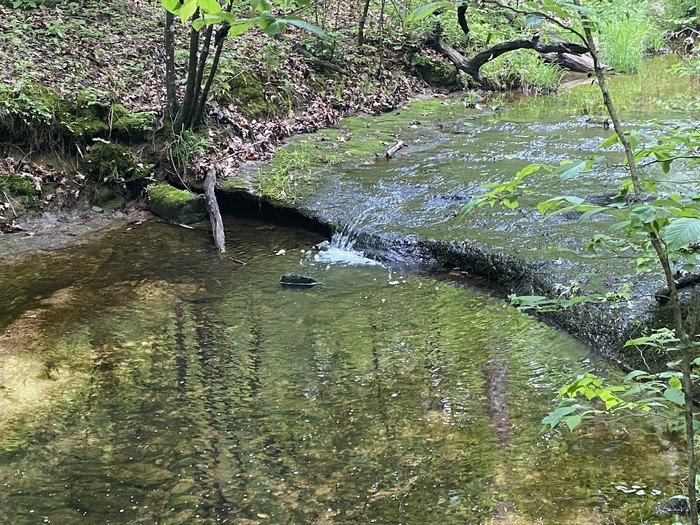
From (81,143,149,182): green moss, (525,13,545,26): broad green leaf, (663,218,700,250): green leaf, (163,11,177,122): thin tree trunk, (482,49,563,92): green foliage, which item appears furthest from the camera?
(482,49,563,92): green foliage

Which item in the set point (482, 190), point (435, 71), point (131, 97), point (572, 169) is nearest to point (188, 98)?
point (131, 97)

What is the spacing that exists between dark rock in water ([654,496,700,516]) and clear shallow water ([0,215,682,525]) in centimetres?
5

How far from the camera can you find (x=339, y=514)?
2.89 metres

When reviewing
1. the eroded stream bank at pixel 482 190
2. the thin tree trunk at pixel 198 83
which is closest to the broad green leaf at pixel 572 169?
the eroded stream bank at pixel 482 190

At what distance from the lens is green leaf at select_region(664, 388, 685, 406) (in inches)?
67.1

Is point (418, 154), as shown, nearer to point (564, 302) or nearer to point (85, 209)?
point (85, 209)

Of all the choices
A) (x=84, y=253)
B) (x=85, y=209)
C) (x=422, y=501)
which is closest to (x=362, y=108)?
(x=85, y=209)

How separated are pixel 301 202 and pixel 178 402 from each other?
3828mm

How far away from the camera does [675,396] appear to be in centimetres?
172

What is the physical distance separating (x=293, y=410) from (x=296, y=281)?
2.04 m

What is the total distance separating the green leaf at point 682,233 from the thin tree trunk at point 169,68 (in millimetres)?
7655

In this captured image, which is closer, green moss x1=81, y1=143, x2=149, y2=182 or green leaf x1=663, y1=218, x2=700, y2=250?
green leaf x1=663, y1=218, x2=700, y2=250

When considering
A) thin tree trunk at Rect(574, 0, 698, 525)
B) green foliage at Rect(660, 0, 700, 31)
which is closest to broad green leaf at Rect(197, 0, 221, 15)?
thin tree trunk at Rect(574, 0, 698, 525)

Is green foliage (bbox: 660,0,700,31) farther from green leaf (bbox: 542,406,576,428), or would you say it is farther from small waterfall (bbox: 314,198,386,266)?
green leaf (bbox: 542,406,576,428)
